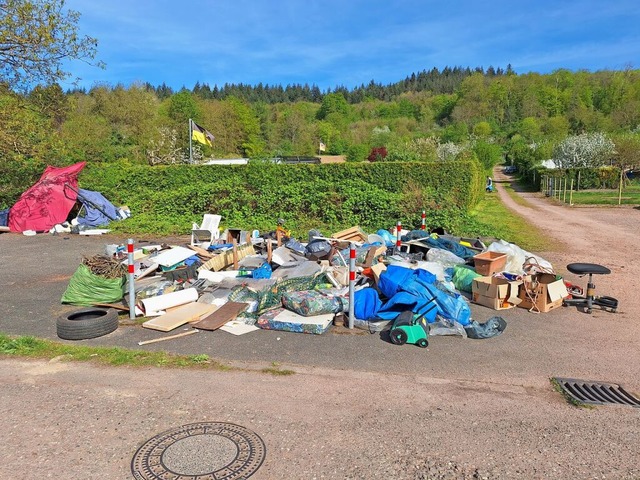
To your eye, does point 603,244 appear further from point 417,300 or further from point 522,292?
point 417,300

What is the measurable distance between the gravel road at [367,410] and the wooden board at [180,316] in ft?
1.83

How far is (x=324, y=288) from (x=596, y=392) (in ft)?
13.5

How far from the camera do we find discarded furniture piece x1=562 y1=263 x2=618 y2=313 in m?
7.32

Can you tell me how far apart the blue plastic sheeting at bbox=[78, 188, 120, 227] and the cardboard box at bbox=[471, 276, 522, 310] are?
15229 mm

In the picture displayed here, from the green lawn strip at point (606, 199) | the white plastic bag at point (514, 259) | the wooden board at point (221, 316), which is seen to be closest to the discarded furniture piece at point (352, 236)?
the white plastic bag at point (514, 259)

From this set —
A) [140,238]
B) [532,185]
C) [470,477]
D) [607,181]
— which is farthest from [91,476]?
[532,185]

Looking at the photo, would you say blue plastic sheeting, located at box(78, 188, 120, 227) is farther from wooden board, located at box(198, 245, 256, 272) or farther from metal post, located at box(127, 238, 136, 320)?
metal post, located at box(127, 238, 136, 320)

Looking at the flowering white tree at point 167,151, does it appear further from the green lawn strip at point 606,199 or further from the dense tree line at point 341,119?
the green lawn strip at point 606,199

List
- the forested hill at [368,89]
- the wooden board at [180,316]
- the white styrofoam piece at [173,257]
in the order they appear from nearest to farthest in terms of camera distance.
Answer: the wooden board at [180,316] < the white styrofoam piece at [173,257] < the forested hill at [368,89]

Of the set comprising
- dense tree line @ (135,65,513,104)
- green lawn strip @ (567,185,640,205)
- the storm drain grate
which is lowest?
the storm drain grate

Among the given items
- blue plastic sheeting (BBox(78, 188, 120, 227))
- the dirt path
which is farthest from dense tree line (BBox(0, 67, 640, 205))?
the dirt path

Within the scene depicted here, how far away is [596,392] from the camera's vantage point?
4754mm

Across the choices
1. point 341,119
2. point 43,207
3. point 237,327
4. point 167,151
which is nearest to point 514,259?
point 237,327

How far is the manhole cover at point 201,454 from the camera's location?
3363 millimetres
